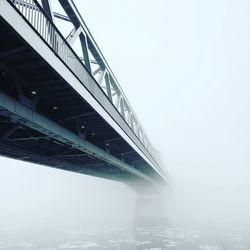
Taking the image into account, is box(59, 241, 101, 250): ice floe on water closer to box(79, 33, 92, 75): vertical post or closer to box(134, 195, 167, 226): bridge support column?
box(79, 33, 92, 75): vertical post

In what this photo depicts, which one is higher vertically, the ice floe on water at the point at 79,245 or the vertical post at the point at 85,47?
the vertical post at the point at 85,47

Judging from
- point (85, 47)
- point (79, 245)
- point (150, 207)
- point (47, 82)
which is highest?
point (85, 47)

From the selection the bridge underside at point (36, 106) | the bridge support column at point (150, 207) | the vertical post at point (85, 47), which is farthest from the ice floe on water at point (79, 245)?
the bridge support column at point (150, 207)

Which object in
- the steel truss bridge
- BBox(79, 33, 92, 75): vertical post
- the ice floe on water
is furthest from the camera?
the ice floe on water

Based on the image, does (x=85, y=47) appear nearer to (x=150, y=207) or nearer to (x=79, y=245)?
(x=79, y=245)

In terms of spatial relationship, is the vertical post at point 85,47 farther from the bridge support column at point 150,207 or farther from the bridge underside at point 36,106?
the bridge support column at point 150,207

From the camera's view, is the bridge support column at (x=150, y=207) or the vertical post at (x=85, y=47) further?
the bridge support column at (x=150, y=207)

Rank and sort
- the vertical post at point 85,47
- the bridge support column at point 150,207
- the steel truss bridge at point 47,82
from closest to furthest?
the steel truss bridge at point 47,82 < the vertical post at point 85,47 < the bridge support column at point 150,207

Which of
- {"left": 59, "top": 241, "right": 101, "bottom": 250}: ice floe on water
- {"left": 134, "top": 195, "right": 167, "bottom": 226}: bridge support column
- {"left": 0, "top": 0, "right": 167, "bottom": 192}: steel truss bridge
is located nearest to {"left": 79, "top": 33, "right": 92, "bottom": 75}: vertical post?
{"left": 0, "top": 0, "right": 167, "bottom": 192}: steel truss bridge

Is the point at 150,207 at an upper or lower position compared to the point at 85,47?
lower

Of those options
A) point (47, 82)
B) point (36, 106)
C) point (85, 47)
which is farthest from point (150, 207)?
point (47, 82)

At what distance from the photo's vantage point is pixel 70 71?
10.1 meters

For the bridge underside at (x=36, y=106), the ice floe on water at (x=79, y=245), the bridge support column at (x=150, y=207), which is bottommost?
the ice floe on water at (x=79, y=245)

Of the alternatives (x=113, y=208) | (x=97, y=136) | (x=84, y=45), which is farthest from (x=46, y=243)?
(x=113, y=208)
